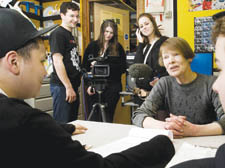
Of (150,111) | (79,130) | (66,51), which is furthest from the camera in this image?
(66,51)

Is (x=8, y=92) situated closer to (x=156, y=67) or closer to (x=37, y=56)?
(x=37, y=56)

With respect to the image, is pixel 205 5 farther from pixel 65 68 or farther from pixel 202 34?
pixel 65 68

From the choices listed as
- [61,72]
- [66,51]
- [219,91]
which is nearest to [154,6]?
[66,51]

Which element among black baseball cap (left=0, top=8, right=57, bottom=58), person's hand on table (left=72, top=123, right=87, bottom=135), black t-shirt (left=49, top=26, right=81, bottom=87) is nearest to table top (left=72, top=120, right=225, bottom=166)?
person's hand on table (left=72, top=123, right=87, bottom=135)

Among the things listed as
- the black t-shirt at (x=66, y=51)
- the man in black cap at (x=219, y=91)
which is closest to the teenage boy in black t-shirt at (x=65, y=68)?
the black t-shirt at (x=66, y=51)

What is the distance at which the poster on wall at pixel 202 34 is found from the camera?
103 inches

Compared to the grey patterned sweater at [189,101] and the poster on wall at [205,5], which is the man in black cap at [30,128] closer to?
the grey patterned sweater at [189,101]

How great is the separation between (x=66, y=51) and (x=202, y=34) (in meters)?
1.61

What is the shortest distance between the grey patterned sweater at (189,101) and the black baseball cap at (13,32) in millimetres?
815

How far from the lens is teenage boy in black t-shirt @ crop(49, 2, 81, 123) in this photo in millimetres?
1996

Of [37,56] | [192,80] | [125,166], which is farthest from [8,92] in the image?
[192,80]

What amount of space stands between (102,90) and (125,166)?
5.83 ft

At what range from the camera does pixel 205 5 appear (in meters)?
2.58

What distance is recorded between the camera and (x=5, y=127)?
43 centimetres
